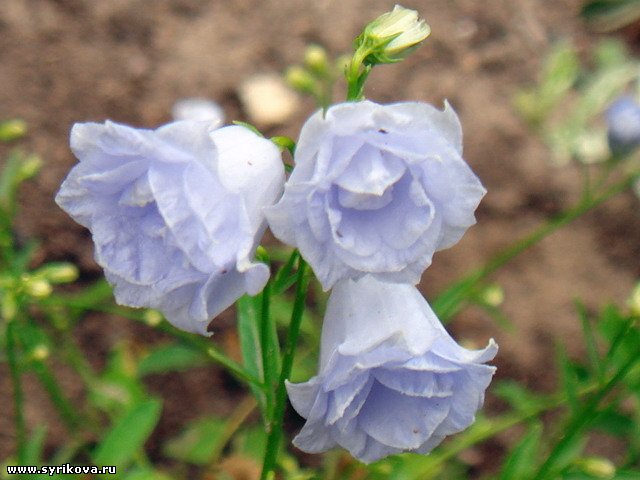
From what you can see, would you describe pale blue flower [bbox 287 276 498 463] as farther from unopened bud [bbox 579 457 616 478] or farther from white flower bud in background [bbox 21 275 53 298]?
A: white flower bud in background [bbox 21 275 53 298]

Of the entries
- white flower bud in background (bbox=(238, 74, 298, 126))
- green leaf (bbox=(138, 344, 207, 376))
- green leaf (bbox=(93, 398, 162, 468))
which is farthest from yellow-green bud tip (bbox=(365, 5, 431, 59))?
white flower bud in background (bbox=(238, 74, 298, 126))

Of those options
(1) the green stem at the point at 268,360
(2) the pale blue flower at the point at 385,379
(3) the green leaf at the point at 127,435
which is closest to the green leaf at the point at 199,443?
(3) the green leaf at the point at 127,435

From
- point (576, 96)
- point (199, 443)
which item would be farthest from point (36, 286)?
point (576, 96)

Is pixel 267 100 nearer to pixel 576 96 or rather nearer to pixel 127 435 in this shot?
pixel 576 96

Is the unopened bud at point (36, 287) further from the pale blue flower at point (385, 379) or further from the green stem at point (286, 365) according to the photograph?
the pale blue flower at point (385, 379)

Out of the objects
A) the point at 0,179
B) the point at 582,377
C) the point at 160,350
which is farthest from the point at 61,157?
the point at 582,377

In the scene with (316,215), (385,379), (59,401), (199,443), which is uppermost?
(316,215)
